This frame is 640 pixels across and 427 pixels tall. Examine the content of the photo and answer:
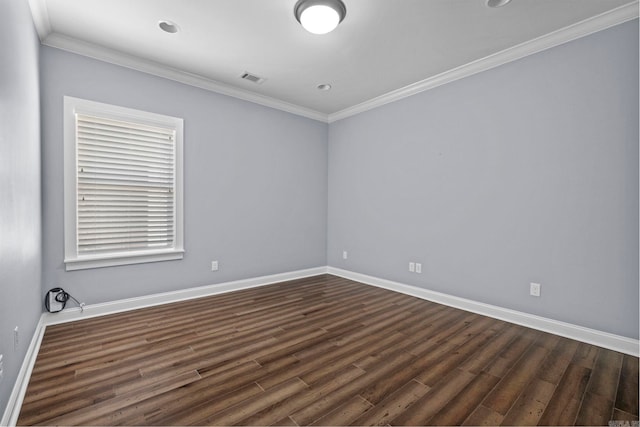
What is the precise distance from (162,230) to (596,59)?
15.4ft

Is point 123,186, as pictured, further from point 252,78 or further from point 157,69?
point 252,78

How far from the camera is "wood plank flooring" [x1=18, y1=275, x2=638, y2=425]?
5.45ft

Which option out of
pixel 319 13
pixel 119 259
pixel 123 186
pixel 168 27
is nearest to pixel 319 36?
pixel 319 13

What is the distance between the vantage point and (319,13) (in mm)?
2336

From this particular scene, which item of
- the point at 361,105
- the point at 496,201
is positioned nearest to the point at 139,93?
the point at 361,105

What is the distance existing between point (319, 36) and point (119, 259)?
123 inches

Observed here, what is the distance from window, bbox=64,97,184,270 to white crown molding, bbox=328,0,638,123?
2982 mm

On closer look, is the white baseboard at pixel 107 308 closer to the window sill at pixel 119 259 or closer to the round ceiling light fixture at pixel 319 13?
the window sill at pixel 119 259

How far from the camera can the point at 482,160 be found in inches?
130

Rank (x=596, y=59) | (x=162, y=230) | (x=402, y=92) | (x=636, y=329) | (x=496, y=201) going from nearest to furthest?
(x=636, y=329)
(x=596, y=59)
(x=496, y=201)
(x=162, y=230)
(x=402, y=92)

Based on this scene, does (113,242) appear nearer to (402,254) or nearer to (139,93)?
(139,93)

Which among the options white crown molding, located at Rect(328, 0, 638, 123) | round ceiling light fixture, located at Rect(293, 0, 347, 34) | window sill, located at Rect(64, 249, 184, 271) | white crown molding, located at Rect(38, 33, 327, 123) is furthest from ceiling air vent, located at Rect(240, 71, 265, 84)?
window sill, located at Rect(64, 249, 184, 271)

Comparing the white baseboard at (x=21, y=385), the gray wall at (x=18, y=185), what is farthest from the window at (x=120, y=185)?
the white baseboard at (x=21, y=385)

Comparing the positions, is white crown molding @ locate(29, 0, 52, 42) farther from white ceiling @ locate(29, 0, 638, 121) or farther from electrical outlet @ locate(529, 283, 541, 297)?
electrical outlet @ locate(529, 283, 541, 297)
